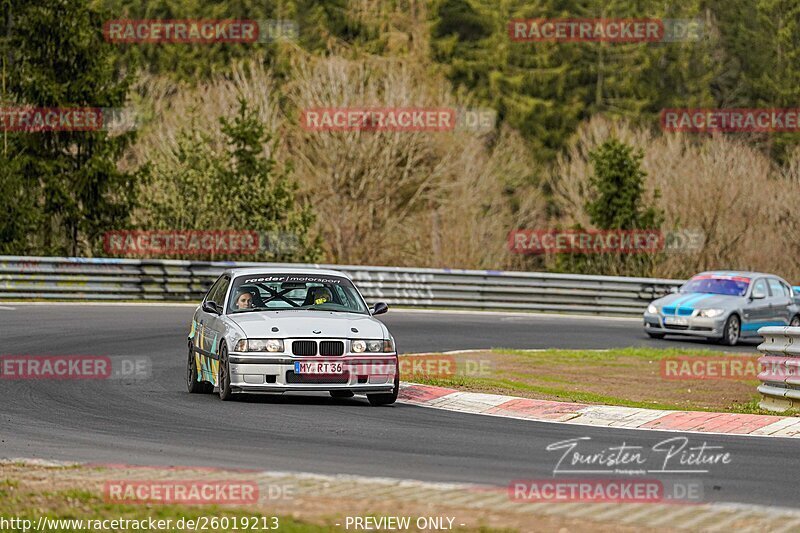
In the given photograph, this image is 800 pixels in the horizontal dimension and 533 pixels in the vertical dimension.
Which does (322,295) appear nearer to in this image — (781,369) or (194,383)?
(194,383)

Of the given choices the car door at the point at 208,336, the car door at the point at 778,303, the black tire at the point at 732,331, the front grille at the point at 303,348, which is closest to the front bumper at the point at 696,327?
the black tire at the point at 732,331

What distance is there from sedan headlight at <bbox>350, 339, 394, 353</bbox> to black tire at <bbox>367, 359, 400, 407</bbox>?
11.1 inches

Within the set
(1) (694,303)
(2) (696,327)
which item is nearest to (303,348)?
(2) (696,327)

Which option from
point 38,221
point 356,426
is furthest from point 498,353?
point 38,221

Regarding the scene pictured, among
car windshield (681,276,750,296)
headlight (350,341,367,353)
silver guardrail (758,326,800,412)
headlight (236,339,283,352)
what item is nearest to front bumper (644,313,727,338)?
car windshield (681,276,750,296)

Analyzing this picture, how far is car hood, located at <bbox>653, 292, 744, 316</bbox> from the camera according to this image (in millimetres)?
26844

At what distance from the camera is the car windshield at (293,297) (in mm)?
14883

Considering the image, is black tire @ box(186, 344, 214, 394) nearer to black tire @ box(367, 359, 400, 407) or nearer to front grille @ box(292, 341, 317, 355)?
front grille @ box(292, 341, 317, 355)

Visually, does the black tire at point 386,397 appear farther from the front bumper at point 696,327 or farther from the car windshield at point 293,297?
the front bumper at point 696,327

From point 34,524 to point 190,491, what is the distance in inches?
46.0

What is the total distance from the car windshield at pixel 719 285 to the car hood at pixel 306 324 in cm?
1470

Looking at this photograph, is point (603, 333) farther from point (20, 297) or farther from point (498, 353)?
point (20, 297)

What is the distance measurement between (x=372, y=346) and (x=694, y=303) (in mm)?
14350

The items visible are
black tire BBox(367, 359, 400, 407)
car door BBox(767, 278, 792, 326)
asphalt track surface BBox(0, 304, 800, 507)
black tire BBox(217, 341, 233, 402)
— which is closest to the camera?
asphalt track surface BBox(0, 304, 800, 507)
